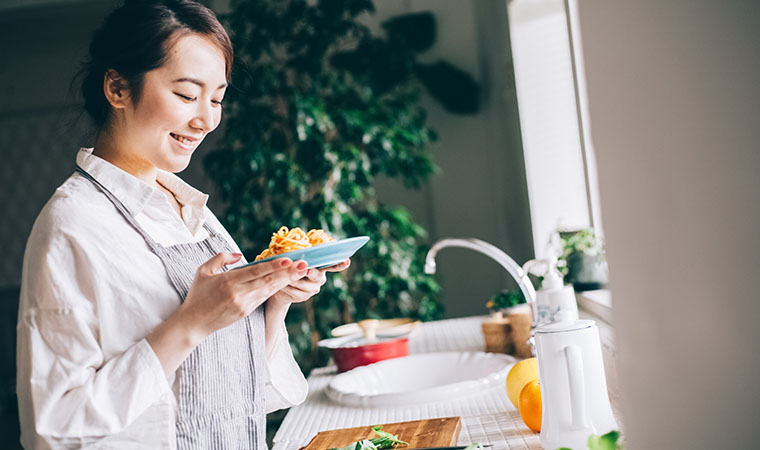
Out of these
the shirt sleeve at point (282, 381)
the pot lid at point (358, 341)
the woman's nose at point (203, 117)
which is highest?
the woman's nose at point (203, 117)

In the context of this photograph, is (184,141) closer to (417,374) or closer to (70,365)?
(70,365)

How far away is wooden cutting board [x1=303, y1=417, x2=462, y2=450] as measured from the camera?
3.74ft

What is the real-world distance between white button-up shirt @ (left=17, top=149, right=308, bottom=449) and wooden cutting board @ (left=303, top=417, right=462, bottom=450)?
32 centimetres

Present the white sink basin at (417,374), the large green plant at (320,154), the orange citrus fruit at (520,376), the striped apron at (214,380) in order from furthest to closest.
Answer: the large green plant at (320,154), the white sink basin at (417,374), the orange citrus fruit at (520,376), the striped apron at (214,380)

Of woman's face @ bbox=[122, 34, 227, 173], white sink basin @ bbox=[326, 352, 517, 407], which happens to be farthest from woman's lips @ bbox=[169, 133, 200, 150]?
white sink basin @ bbox=[326, 352, 517, 407]

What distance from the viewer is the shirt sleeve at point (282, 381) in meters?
1.31

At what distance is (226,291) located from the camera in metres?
0.96

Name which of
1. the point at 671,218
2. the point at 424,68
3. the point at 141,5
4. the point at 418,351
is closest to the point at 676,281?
the point at 671,218

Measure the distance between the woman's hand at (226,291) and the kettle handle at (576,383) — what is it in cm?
41

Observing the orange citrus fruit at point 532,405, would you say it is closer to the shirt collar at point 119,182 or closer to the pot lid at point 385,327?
the shirt collar at point 119,182

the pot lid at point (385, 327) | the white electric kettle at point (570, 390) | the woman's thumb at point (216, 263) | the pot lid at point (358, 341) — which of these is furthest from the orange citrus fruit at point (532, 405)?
the pot lid at point (385, 327)

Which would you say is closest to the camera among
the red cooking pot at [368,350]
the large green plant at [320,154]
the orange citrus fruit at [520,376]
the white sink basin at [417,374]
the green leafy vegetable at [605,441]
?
the green leafy vegetable at [605,441]

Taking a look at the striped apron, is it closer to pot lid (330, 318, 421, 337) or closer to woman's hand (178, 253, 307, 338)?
woman's hand (178, 253, 307, 338)

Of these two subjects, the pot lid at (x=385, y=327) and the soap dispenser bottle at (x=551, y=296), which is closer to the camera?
the soap dispenser bottle at (x=551, y=296)
